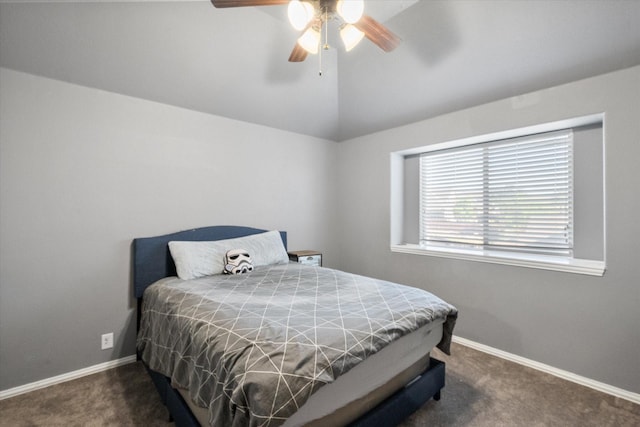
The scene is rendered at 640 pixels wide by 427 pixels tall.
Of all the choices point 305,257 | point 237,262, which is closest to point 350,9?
point 237,262

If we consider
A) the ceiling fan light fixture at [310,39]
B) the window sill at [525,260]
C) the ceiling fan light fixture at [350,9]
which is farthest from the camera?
the window sill at [525,260]

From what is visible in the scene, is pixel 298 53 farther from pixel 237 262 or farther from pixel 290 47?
pixel 237 262

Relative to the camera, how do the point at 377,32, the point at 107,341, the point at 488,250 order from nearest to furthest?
the point at 377,32 → the point at 107,341 → the point at 488,250

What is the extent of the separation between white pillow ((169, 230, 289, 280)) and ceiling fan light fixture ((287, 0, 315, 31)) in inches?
75.4

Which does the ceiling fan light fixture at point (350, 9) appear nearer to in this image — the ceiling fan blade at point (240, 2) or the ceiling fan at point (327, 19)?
the ceiling fan at point (327, 19)

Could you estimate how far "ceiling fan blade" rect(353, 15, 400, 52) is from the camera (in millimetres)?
1674

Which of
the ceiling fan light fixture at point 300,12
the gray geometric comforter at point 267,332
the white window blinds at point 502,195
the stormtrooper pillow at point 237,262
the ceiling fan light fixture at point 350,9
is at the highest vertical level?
the ceiling fan light fixture at point 300,12

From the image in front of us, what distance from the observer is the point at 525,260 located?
2445 millimetres

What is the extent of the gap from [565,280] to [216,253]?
2.86 m

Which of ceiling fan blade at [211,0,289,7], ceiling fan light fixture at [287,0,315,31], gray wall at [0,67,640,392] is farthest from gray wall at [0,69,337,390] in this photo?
ceiling fan light fixture at [287,0,315,31]

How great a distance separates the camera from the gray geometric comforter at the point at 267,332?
1.09m

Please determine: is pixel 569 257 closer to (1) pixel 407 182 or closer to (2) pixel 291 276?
(1) pixel 407 182

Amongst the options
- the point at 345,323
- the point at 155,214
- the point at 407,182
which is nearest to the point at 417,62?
the point at 407,182

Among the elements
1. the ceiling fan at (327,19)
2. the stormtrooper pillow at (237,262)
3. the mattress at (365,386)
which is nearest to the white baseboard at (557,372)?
the mattress at (365,386)
